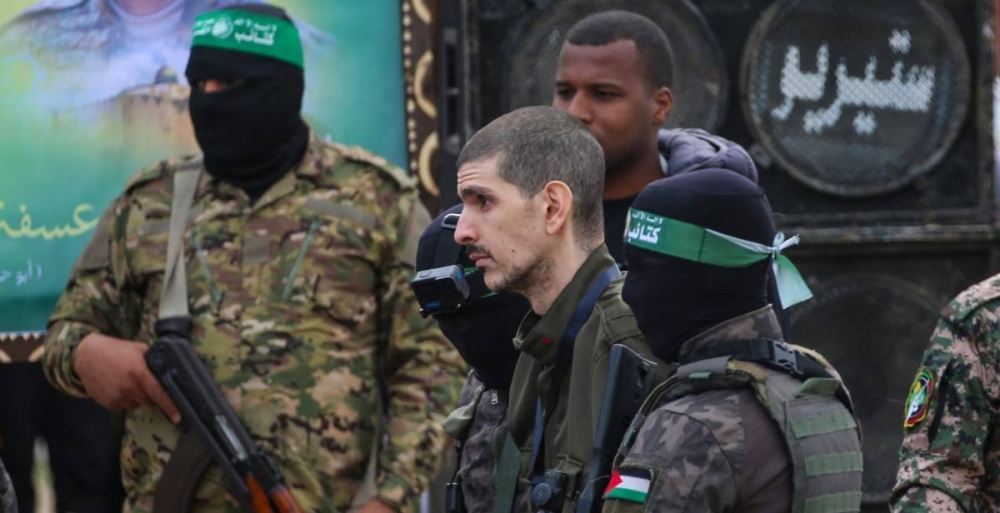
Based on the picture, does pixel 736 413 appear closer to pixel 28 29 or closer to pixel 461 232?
pixel 461 232

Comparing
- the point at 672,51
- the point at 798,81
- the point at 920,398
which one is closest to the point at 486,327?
the point at 920,398

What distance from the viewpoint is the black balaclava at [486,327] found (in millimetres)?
3340

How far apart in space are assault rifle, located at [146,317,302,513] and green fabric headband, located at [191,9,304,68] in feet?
2.57

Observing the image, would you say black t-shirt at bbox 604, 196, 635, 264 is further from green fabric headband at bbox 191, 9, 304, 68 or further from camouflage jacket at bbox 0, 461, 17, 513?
camouflage jacket at bbox 0, 461, 17, 513

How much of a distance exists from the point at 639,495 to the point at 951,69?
355 cm

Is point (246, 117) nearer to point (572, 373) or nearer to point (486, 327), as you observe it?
point (486, 327)

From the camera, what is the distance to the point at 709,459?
100.0 inches

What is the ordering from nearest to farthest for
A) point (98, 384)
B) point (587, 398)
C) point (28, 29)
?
point (587, 398) < point (98, 384) < point (28, 29)

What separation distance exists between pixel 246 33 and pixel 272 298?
2.29 feet

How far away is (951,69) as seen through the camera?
5.72 metres

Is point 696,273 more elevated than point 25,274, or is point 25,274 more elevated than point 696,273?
point 696,273

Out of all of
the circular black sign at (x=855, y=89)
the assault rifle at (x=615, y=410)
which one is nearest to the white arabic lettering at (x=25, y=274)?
the circular black sign at (x=855, y=89)

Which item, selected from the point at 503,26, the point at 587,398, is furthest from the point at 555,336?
the point at 503,26

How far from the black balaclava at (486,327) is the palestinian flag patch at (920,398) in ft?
3.44
